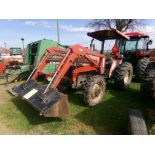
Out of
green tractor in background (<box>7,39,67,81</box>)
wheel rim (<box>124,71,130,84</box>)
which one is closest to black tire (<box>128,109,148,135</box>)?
wheel rim (<box>124,71,130,84</box>)

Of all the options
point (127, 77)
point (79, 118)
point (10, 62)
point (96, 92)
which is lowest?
point (10, 62)

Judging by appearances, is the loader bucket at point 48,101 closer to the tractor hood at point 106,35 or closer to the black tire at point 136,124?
the black tire at point 136,124

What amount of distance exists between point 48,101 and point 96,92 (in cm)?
174

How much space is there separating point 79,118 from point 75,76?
1542 mm

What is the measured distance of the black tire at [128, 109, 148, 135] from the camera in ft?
11.6

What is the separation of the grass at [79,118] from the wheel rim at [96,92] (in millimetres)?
218

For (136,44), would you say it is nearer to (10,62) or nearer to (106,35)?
(106,35)

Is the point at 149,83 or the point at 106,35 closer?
the point at 149,83

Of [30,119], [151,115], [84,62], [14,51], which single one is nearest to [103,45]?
[84,62]

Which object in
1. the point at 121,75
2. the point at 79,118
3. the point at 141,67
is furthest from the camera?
the point at 141,67

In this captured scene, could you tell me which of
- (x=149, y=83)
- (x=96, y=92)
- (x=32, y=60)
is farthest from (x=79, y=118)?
(x=32, y=60)

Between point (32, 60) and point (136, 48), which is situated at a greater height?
point (136, 48)

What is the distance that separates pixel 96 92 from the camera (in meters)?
5.99

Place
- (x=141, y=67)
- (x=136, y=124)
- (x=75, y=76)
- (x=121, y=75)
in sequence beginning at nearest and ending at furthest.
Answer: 1. (x=136, y=124)
2. (x=75, y=76)
3. (x=121, y=75)
4. (x=141, y=67)
